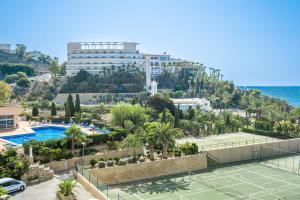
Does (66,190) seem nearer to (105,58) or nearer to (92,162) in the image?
(92,162)

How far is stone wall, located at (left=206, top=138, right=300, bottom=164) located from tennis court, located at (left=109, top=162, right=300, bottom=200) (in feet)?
8.59

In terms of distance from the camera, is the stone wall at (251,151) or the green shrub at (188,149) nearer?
the green shrub at (188,149)

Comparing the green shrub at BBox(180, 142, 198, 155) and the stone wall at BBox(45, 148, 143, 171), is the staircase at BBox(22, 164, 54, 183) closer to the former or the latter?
the stone wall at BBox(45, 148, 143, 171)

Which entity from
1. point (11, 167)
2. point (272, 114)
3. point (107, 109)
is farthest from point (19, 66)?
point (11, 167)

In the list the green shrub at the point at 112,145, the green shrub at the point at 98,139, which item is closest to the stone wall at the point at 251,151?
the green shrub at the point at 112,145

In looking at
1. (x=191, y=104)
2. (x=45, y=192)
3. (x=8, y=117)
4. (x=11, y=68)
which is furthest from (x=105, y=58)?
(x=45, y=192)

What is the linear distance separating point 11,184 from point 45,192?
7.61 ft

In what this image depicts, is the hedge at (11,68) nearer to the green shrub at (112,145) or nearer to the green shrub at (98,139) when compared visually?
the green shrub at (98,139)

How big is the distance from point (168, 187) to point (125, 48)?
4074 inches

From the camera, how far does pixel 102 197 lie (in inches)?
918

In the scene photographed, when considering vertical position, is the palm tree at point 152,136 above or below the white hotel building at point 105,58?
below

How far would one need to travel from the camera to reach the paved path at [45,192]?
23.2 meters

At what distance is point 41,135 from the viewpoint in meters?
45.1

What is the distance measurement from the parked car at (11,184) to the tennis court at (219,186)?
651 cm
